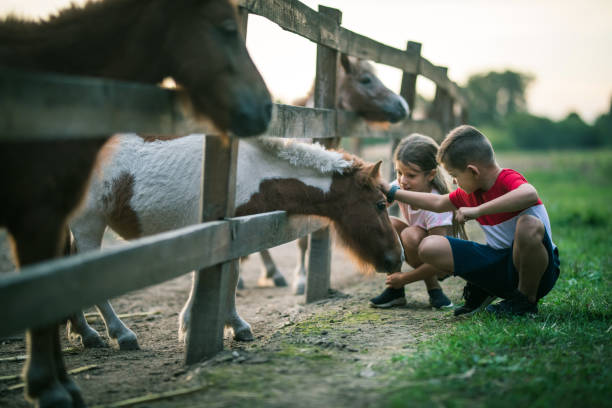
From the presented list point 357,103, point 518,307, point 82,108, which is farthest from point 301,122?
point 357,103

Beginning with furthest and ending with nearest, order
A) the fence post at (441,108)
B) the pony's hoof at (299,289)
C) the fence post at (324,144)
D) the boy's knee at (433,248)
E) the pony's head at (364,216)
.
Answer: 1. the fence post at (441,108)
2. the pony's hoof at (299,289)
3. the fence post at (324,144)
4. the pony's head at (364,216)
5. the boy's knee at (433,248)

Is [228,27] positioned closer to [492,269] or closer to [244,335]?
[244,335]

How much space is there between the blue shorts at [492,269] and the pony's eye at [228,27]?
2.12 m

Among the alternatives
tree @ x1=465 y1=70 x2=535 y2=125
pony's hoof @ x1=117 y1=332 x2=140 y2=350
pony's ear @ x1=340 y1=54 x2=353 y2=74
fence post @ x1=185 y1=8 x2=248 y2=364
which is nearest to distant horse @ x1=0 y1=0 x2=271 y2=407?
fence post @ x1=185 y1=8 x2=248 y2=364

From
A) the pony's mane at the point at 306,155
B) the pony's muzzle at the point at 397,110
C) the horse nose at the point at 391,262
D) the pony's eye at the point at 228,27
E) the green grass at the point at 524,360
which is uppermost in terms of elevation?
the pony's muzzle at the point at 397,110

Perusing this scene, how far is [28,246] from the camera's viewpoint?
2.18 meters

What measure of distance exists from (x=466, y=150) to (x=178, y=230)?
2.06 metres

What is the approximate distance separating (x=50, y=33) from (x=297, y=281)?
4154 mm

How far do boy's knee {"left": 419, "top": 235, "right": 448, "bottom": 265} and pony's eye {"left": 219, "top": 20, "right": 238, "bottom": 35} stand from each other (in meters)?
2.05

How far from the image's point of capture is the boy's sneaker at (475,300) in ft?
12.9

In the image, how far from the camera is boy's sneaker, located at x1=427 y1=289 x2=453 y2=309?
432 centimetres

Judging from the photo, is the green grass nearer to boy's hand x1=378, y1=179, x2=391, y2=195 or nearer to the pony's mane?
boy's hand x1=378, y1=179, x2=391, y2=195

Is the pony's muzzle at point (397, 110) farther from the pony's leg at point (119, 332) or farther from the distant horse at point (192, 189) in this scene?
the pony's leg at point (119, 332)

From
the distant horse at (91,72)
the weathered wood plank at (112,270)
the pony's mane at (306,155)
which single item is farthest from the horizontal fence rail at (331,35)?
the weathered wood plank at (112,270)
